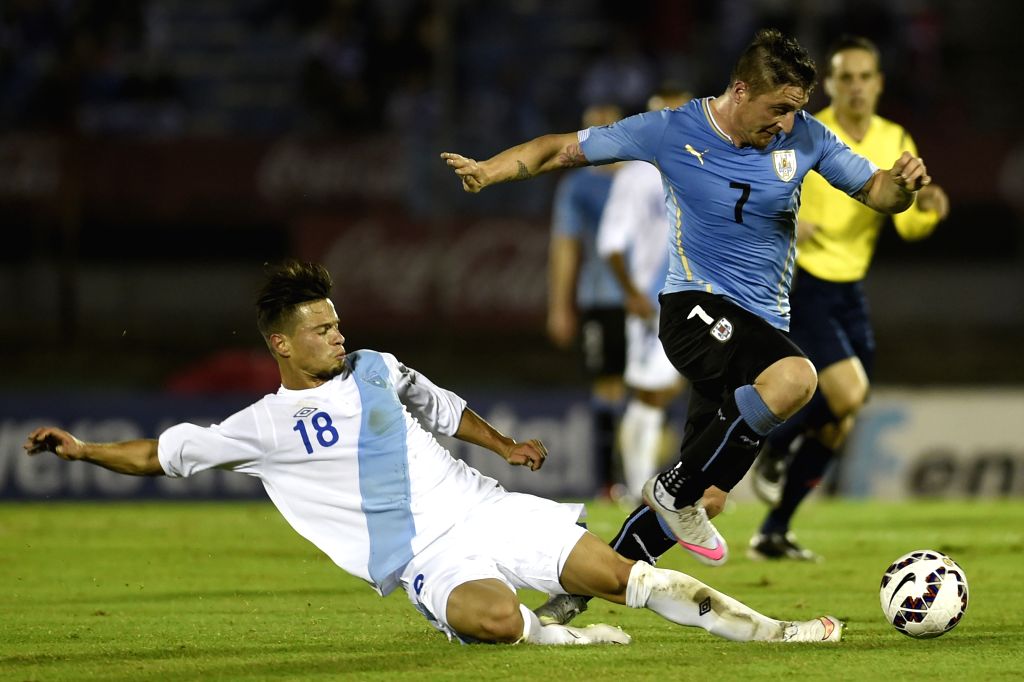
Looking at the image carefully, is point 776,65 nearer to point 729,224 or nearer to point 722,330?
point 729,224

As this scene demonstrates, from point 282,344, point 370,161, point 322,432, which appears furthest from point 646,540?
point 370,161

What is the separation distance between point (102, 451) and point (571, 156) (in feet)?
6.65

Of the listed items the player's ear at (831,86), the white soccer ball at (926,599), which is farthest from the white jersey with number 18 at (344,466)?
the player's ear at (831,86)

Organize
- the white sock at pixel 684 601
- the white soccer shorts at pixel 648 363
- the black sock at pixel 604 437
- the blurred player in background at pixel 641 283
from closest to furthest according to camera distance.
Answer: the white sock at pixel 684 601 → the blurred player in background at pixel 641 283 → the white soccer shorts at pixel 648 363 → the black sock at pixel 604 437

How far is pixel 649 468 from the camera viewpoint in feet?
35.8

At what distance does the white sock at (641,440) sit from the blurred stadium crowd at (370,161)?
552 cm

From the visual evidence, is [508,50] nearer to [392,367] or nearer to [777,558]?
[777,558]

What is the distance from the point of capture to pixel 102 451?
539 centimetres

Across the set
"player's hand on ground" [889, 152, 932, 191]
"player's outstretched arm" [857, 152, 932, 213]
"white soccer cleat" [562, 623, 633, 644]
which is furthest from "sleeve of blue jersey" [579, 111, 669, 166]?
"white soccer cleat" [562, 623, 633, 644]

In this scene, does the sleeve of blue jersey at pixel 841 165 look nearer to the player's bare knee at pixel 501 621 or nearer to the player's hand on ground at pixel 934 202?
the player's hand on ground at pixel 934 202

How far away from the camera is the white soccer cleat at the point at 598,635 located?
5609 mm

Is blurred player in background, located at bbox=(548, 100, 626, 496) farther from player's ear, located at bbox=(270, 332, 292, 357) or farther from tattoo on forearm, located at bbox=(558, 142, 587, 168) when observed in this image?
player's ear, located at bbox=(270, 332, 292, 357)

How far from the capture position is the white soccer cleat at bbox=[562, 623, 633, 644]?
561cm

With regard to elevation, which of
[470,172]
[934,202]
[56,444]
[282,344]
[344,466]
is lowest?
[344,466]
